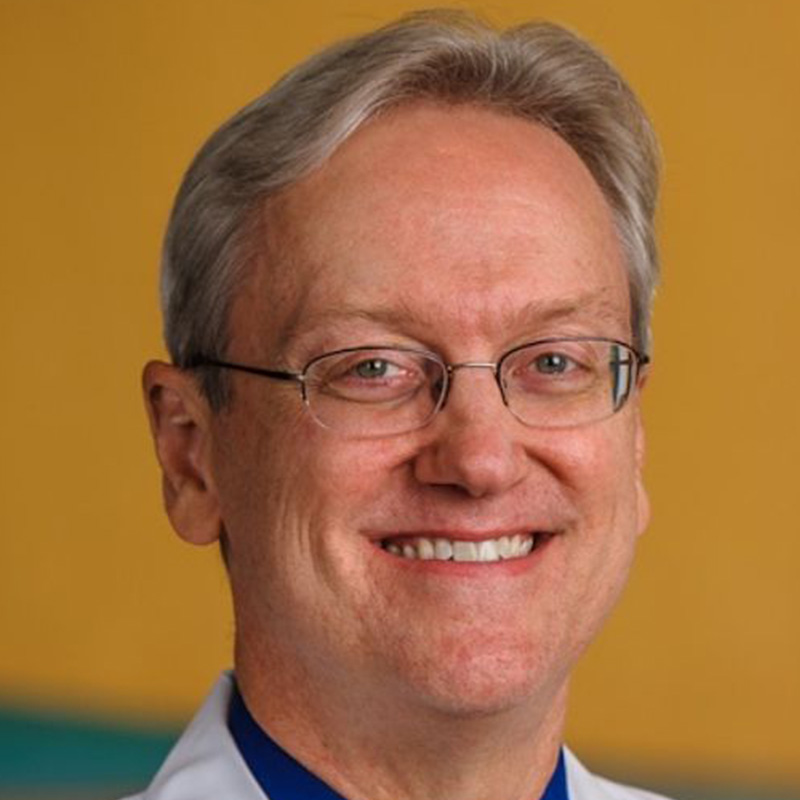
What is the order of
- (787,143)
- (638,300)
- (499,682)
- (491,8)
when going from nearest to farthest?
(499,682) < (638,300) < (491,8) < (787,143)

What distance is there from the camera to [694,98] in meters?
4.05

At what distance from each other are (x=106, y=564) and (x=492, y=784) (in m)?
2.02

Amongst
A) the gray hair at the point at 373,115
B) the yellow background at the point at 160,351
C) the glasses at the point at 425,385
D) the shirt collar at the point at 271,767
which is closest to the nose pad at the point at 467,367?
the glasses at the point at 425,385

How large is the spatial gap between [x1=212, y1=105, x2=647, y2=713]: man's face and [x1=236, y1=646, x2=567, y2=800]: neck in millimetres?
14

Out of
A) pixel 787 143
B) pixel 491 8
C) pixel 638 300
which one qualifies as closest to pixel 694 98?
pixel 787 143

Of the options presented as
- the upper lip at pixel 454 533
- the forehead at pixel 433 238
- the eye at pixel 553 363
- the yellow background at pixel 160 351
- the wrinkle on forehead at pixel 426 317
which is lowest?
the yellow background at pixel 160 351

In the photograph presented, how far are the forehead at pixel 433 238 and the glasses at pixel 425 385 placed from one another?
0.09 feet

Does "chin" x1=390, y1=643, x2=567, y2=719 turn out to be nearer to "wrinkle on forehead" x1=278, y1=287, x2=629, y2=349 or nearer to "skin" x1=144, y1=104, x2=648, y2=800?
"skin" x1=144, y1=104, x2=648, y2=800

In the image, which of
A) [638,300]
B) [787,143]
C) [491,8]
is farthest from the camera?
[787,143]

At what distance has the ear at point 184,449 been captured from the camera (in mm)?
2340

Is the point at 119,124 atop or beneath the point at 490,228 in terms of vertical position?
beneath

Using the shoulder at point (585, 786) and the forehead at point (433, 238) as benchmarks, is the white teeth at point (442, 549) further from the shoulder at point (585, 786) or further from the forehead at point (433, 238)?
the shoulder at point (585, 786)

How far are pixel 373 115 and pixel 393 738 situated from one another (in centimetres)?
51

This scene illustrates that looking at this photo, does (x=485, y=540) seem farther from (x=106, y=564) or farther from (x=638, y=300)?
(x=106, y=564)
